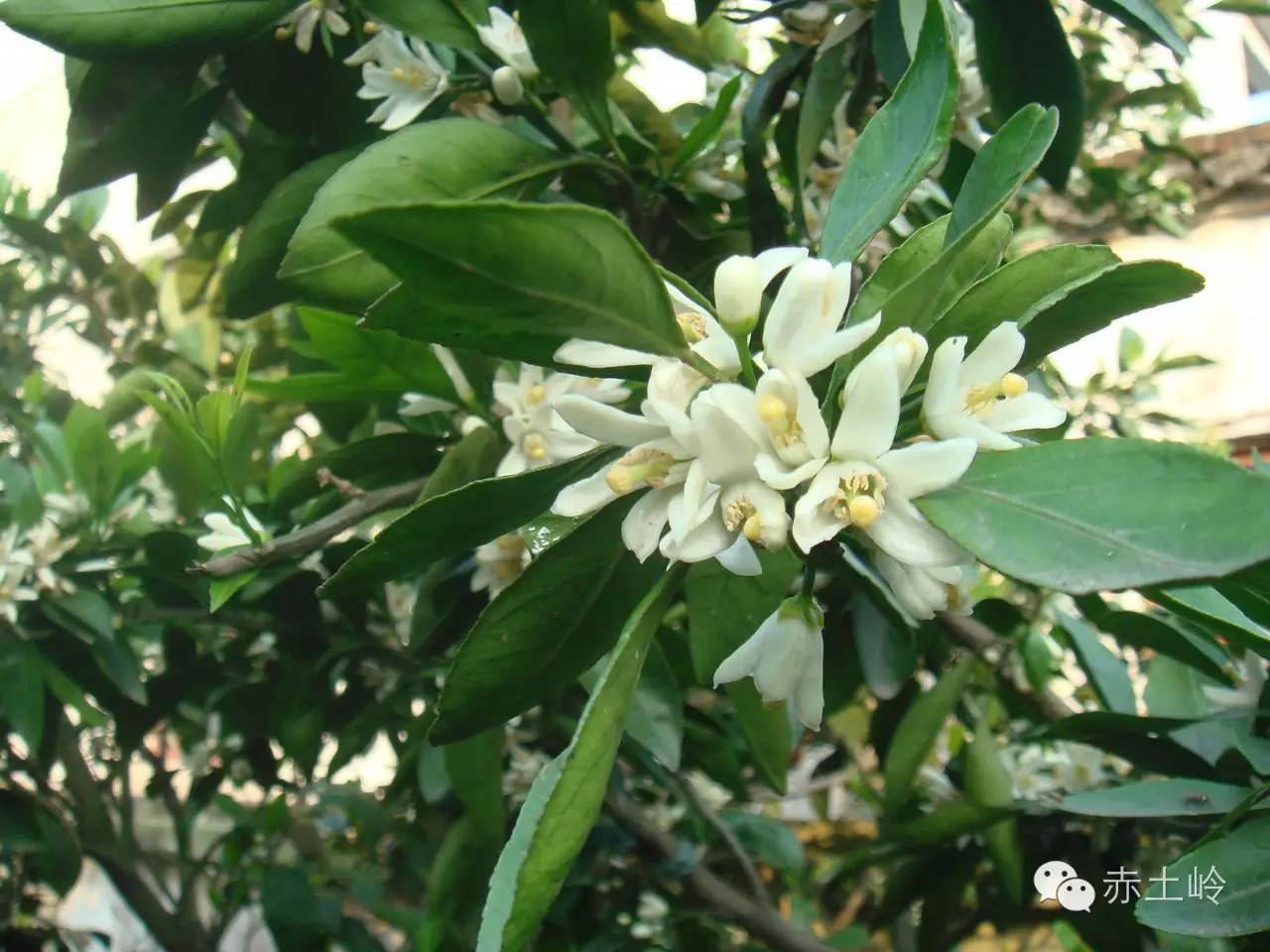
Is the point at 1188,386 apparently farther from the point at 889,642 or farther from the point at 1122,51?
the point at 889,642

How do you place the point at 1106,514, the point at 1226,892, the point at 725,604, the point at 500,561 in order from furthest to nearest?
the point at 500,561 < the point at 725,604 < the point at 1226,892 < the point at 1106,514

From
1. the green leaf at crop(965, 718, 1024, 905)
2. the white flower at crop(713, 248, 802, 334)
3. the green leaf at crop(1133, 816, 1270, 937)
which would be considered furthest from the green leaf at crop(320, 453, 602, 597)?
the green leaf at crop(965, 718, 1024, 905)

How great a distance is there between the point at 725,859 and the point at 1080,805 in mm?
693

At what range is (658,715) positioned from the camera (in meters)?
0.72

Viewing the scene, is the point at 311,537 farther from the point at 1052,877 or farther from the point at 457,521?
the point at 1052,877

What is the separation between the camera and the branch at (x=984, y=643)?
98 cm

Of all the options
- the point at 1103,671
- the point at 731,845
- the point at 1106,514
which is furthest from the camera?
the point at 731,845

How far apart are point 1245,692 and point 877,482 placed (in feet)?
2.04

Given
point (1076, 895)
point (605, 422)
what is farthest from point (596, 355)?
point (1076, 895)

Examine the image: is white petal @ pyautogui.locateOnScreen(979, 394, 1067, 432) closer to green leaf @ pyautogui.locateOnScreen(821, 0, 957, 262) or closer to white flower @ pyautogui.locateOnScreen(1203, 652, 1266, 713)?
green leaf @ pyautogui.locateOnScreen(821, 0, 957, 262)

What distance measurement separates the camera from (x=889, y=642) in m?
0.88

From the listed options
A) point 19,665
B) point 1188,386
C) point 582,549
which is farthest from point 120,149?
point 1188,386

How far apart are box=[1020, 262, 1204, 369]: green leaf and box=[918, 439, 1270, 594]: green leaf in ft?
0.31

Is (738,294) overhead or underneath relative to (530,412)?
overhead
